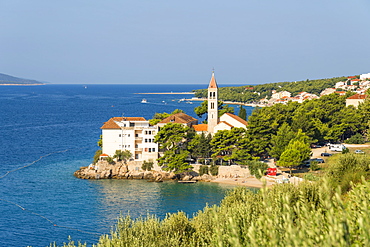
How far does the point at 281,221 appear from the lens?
823 centimetres

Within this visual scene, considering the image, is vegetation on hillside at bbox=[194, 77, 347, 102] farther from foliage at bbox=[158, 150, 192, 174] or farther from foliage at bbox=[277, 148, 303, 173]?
foliage at bbox=[158, 150, 192, 174]

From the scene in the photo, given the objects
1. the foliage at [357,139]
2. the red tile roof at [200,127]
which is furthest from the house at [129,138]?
the foliage at [357,139]

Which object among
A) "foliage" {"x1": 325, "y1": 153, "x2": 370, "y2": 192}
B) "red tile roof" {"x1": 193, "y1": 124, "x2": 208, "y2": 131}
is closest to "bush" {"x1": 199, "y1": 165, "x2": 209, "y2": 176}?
"red tile roof" {"x1": 193, "y1": 124, "x2": 208, "y2": 131}

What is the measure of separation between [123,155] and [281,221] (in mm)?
32075

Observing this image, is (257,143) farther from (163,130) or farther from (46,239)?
(46,239)

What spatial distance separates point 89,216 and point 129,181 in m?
9.26

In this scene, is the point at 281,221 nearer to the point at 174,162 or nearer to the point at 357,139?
the point at 174,162

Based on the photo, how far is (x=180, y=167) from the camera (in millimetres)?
37062

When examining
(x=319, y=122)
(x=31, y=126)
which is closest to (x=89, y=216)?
(x=319, y=122)

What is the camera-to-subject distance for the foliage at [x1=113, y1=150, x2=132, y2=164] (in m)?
39.1

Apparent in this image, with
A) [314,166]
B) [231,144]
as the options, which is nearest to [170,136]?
[231,144]

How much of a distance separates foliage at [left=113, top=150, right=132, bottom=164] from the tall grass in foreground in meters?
18.6

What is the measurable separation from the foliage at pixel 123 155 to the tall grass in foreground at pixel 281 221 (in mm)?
18555

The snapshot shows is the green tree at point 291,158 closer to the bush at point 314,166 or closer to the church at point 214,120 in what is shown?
the bush at point 314,166
